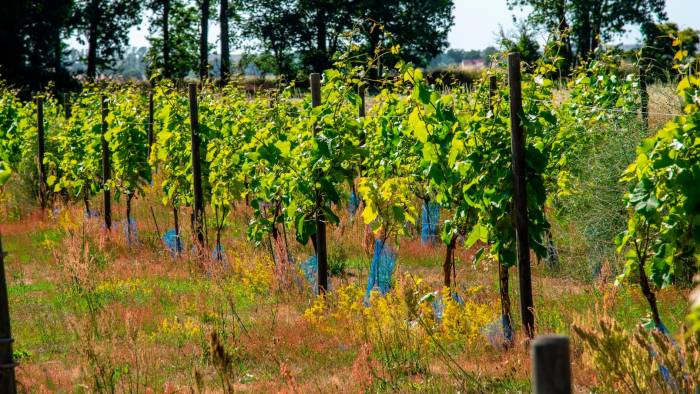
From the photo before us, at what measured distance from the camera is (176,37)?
42.8 meters

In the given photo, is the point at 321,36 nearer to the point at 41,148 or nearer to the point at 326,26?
the point at 326,26

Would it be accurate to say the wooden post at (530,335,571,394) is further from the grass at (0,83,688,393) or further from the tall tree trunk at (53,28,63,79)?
the tall tree trunk at (53,28,63,79)

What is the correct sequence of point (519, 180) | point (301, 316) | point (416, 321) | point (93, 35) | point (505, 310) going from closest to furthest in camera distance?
point (519, 180), point (416, 321), point (505, 310), point (301, 316), point (93, 35)

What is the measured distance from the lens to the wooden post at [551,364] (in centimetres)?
208

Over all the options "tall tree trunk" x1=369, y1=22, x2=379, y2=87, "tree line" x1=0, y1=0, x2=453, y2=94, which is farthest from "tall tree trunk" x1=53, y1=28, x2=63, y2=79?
"tall tree trunk" x1=369, y1=22, x2=379, y2=87

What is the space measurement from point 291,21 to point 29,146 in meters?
29.3

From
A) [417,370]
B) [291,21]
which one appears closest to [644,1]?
[291,21]

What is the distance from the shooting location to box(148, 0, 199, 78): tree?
4038 centimetres

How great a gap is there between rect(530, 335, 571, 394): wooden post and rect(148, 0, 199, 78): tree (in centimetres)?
3906

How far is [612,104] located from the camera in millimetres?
10086

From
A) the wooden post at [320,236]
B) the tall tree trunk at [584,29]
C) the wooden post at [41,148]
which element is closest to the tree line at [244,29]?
the tall tree trunk at [584,29]

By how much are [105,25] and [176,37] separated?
159 inches

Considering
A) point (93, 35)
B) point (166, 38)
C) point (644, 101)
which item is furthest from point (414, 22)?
point (644, 101)

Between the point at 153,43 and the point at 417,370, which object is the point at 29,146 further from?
the point at 153,43
